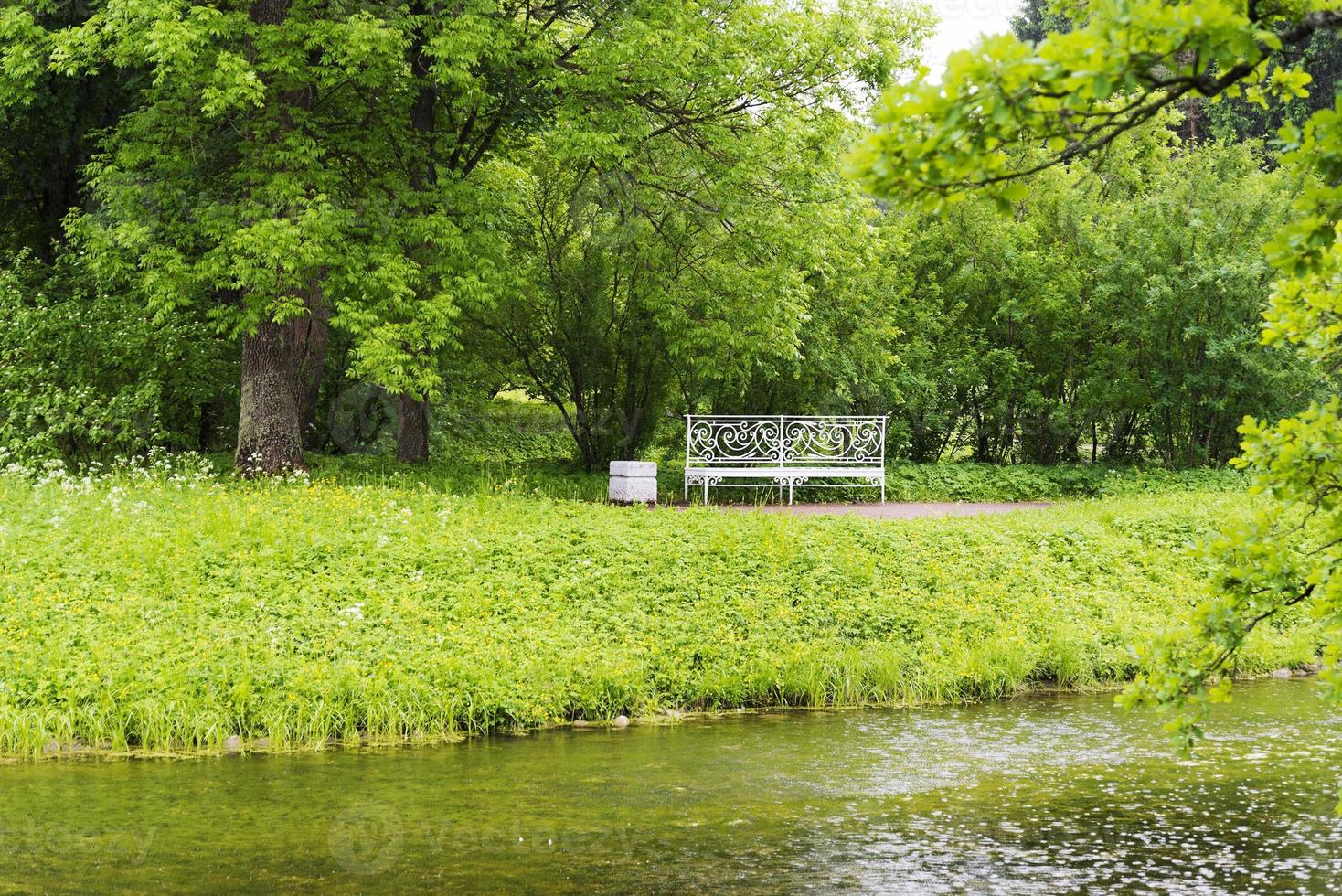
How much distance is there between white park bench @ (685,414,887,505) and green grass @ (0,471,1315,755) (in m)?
2.75

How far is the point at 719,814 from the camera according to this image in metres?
6.86

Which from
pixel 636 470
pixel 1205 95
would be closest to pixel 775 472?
pixel 636 470

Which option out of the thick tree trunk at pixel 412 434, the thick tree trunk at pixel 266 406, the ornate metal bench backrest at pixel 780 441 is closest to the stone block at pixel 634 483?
the ornate metal bench backrest at pixel 780 441

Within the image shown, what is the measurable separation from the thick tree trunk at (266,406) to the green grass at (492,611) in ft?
3.24

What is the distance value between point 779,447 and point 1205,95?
1283cm

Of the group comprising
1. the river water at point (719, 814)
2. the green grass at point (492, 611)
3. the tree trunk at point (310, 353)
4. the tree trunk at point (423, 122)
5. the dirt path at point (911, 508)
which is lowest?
the river water at point (719, 814)

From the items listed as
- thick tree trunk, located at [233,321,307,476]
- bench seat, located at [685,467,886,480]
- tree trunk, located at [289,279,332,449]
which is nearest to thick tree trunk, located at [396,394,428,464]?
tree trunk, located at [289,279,332,449]

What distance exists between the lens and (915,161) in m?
3.41

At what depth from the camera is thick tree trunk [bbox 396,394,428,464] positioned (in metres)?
17.9

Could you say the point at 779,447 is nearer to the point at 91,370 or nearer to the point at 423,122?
the point at 423,122

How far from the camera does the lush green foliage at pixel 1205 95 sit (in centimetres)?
314

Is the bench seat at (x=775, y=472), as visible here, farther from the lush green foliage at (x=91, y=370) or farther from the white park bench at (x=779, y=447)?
the lush green foliage at (x=91, y=370)

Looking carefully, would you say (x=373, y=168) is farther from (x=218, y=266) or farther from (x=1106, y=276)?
(x=1106, y=276)

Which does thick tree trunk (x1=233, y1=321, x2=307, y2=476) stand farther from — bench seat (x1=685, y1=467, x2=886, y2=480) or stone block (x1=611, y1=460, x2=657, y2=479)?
bench seat (x1=685, y1=467, x2=886, y2=480)
